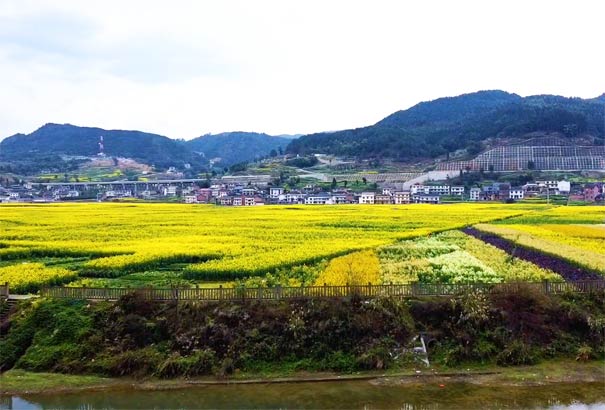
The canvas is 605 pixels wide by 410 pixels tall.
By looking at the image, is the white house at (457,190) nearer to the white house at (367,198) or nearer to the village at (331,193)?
the village at (331,193)

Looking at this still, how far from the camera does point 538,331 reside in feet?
53.0

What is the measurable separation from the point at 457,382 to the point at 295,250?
45.2 ft

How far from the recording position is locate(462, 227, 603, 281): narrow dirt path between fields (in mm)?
20891

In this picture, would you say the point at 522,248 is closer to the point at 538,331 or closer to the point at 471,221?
the point at 538,331

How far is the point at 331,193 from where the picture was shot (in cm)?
9288

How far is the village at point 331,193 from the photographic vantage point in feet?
276

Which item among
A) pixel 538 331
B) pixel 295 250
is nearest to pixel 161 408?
pixel 538 331

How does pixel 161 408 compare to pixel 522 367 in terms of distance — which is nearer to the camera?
pixel 161 408

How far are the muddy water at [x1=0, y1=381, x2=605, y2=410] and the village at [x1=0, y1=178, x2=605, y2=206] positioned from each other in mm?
66292

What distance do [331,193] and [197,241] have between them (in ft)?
206

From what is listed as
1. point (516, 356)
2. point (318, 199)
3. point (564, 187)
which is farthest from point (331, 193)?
point (516, 356)

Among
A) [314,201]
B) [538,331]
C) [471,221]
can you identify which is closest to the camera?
[538,331]

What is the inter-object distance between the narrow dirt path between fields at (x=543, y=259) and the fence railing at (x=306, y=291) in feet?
10.6

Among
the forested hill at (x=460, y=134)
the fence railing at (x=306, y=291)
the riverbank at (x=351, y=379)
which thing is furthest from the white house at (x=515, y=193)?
the riverbank at (x=351, y=379)
